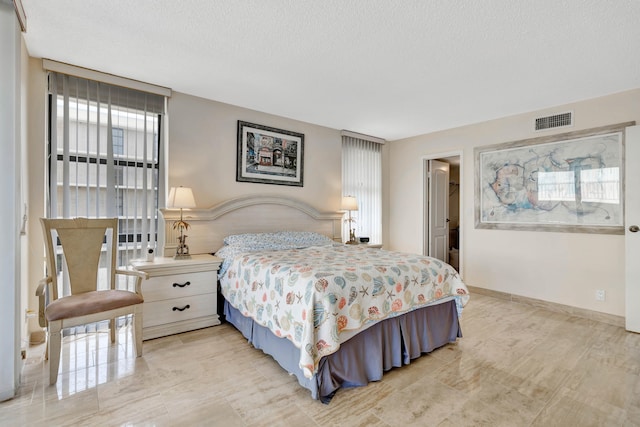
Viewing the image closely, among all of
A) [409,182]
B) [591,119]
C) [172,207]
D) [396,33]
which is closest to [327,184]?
[409,182]

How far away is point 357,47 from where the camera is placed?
2.44 metres

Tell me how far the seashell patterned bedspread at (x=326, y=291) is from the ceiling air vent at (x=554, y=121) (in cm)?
245

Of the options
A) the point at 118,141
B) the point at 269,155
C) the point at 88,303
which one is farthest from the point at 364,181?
the point at 88,303

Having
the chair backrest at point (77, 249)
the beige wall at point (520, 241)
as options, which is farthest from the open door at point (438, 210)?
the chair backrest at point (77, 249)

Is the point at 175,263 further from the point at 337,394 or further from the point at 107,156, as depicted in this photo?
the point at 337,394

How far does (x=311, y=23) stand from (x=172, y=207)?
7.02ft

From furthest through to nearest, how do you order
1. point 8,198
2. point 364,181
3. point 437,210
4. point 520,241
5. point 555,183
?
point 437,210, point 364,181, point 520,241, point 555,183, point 8,198

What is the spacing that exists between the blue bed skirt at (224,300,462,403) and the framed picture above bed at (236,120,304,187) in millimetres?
1842

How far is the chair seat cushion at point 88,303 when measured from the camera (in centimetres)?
→ 208

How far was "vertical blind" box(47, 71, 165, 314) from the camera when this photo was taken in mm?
2824

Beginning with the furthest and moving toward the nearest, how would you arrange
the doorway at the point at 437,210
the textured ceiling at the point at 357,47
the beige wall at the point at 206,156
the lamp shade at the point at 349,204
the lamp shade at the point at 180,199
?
the doorway at the point at 437,210 → the lamp shade at the point at 349,204 → the lamp shade at the point at 180,199 → the beige wall at the point at 206,156 → the textured ceiling at the point at 357,47

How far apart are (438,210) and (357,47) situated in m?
3.70

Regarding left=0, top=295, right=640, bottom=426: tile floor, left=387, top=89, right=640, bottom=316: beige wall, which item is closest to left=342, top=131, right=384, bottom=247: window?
left=387, top=89, right=640, bottom=316: beige wall

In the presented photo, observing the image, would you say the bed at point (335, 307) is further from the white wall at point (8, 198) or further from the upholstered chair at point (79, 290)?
the white wall at point (8, 198)
